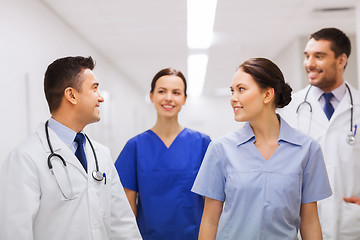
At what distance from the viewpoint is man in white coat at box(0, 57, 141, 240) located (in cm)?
133

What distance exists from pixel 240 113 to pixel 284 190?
32cm

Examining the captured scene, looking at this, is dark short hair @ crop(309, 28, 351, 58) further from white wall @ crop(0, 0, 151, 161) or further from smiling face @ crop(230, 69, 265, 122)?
white wall @ crop(0, 0, 151, 161)

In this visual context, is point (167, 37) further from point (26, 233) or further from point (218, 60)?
point (26, 233)

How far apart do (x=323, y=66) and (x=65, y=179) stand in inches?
57.2

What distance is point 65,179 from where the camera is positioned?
4.68 ft

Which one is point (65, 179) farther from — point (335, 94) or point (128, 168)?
point (335, 94)

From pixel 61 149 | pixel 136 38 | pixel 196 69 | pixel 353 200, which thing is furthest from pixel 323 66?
pixel 196 69

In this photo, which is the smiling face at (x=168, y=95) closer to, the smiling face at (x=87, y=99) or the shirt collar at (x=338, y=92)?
the smiling face at (x=87, y=99)

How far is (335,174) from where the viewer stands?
199 centimetres

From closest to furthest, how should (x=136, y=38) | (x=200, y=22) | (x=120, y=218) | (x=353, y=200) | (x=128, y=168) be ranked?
(x=120, y=218) → (x=353, y=200) → (x=128, y=168) → (x=200, y=22) → (x=136, y=38)

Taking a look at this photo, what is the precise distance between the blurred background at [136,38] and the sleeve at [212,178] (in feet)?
5.22

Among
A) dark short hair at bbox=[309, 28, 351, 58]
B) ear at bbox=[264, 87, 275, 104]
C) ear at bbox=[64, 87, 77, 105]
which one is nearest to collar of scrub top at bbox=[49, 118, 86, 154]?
ear at bbox=[64, 87, 77, 105]

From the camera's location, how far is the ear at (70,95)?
1547 mm

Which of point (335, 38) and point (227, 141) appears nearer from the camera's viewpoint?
point (227, 141)
